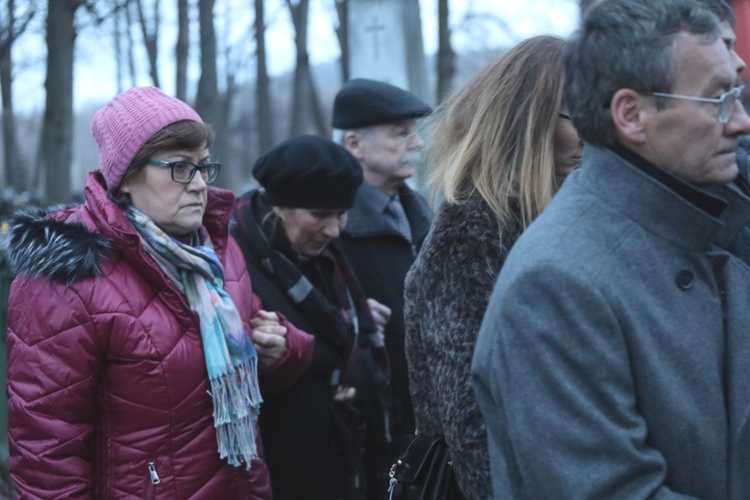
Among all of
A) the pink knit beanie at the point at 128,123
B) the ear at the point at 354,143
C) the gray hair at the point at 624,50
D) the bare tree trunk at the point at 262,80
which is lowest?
the bare tree trunk at the point at 262,80

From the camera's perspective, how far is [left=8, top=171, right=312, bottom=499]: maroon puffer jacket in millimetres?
2609

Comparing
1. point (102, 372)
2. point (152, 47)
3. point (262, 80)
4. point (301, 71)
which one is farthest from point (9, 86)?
point (102, 372)

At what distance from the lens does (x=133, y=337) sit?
2.69 metres

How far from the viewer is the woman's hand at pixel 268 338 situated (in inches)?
127

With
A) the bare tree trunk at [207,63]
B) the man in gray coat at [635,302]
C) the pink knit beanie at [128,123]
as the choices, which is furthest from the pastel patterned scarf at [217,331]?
the bare tree trunk at [207,63]

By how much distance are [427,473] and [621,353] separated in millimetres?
819

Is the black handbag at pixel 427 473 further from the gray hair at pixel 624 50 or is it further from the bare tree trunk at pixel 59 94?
the bare tree trunk at pixel 59 94

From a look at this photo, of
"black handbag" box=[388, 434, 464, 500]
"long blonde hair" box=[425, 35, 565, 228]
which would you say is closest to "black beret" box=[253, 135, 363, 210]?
"long blonde hair" box=[425, 35, 565, 228]

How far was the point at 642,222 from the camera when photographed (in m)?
1.83

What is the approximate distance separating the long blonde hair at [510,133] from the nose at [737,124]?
64cm

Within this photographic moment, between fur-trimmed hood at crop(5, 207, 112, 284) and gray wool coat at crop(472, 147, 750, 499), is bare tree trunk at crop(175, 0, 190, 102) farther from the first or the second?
gray wool coat at crop(472, 147, 750, 499)

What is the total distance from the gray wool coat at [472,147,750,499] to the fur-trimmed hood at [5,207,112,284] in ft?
4.36

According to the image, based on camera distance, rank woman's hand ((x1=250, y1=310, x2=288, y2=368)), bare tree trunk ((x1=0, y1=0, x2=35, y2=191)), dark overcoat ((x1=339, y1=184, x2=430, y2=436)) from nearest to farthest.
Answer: woman's hand ((x1=250, y1=310, x2=288, y2=368)) < dark overcoat ((x1=339, y1=184, x2=430, y2=436)) < bare tree trunk ((x1=0, y1=0, x2=35, y2=191))

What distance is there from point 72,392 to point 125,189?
66 cm
